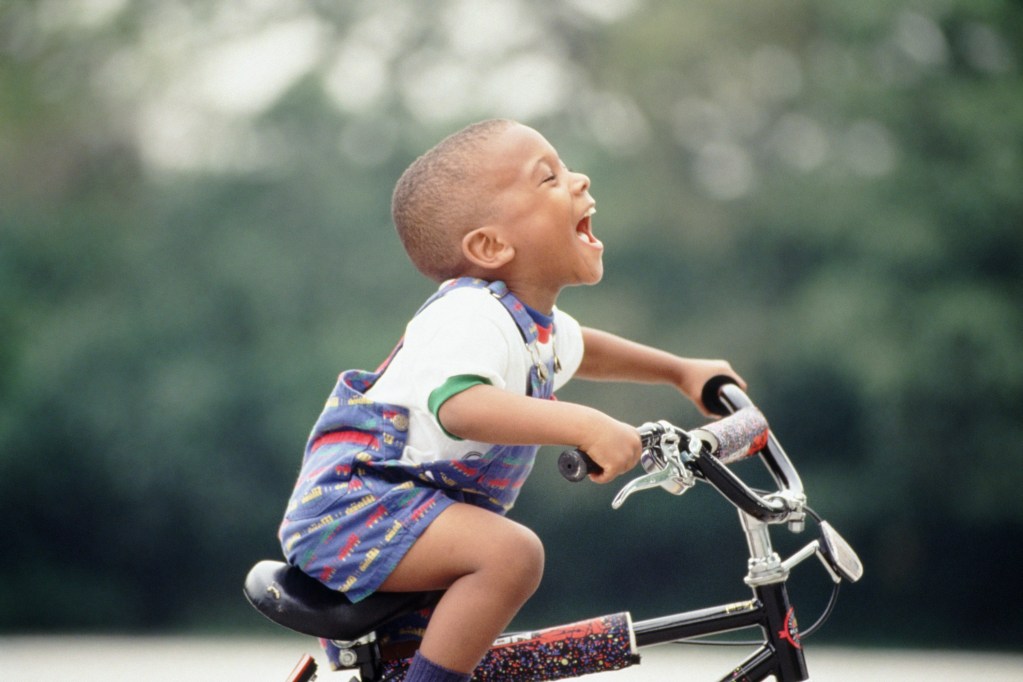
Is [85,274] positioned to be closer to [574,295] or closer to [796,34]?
[574,295]

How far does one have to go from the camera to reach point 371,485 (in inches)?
59.3

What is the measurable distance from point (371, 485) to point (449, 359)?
20 centimetres

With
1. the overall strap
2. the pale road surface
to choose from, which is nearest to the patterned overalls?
the overall strap

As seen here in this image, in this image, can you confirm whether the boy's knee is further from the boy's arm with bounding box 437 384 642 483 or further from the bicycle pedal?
the bicycle pedal

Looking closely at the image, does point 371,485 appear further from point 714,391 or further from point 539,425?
point 714,391

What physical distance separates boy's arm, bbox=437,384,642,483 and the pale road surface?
103 inches

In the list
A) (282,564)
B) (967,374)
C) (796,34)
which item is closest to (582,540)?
(967,374)

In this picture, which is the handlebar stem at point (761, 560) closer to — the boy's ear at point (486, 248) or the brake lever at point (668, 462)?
the brake lever at point (668, 462)

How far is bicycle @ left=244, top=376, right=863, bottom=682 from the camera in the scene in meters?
1.47

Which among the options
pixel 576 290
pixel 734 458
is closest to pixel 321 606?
pixel 734 458

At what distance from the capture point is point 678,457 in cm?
137

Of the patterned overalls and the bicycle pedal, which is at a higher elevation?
the patterned overalls

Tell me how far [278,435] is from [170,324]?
889mm

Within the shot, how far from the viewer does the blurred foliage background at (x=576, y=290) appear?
6504 mm
